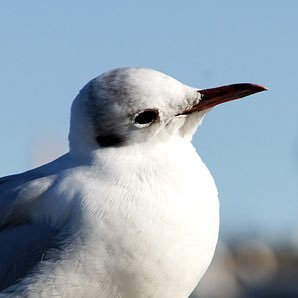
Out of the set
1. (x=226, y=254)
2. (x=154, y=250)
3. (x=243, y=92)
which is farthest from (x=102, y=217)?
(x=226, y=254)

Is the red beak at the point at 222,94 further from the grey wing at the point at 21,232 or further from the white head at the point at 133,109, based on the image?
the grey wing at the point at 21,232

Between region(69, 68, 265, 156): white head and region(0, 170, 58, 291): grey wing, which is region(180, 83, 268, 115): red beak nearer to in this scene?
region(69, 68, 265, 156): white head

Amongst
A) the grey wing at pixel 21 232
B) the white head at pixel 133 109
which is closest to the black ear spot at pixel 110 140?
the white head at pixel 133 109

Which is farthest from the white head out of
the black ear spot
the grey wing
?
the grey wing

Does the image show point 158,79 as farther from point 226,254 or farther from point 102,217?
point 226,254

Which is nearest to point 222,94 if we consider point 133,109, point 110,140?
point 133,109

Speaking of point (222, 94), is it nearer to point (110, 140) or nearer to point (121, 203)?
point (110, 140)

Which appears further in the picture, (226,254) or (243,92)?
(226,254)
